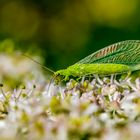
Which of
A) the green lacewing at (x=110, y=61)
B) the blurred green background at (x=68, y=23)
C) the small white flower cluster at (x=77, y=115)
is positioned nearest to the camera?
the small white flower cluster at (x=77, y=115)

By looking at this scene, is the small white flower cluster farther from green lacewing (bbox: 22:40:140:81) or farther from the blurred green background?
the blurred green background

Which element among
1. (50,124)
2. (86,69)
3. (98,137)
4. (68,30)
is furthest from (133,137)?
(68,30)

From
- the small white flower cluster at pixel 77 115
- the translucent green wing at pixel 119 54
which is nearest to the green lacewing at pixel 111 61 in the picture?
the translucent green wing at pixel 119 54

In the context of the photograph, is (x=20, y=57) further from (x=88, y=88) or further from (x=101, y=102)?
(x=101, y=102)

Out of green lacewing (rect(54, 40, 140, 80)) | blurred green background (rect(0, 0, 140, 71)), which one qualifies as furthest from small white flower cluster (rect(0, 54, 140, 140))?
blurred green background (rect(0, 0, 140, 71))

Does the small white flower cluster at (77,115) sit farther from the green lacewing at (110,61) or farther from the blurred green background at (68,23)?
the blurred green background at (68,23)

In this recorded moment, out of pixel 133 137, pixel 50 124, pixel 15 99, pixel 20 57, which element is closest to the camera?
pixel 133 137
